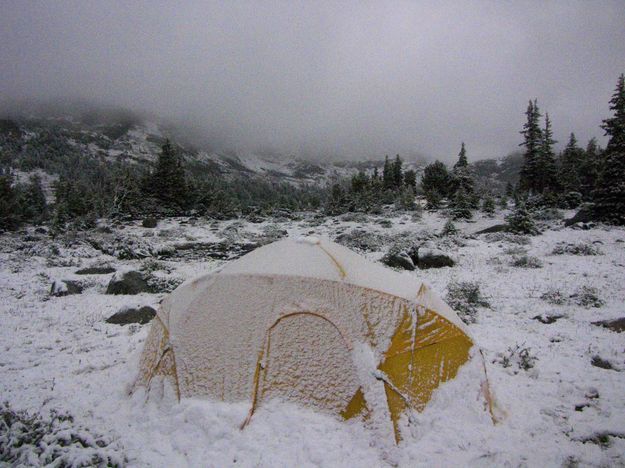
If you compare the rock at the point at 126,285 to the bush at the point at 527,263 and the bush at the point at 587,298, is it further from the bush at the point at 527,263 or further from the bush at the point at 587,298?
the bush at the point at 527,263

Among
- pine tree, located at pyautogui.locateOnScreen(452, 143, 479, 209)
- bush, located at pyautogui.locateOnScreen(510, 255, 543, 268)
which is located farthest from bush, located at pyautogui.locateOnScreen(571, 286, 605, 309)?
pine tree, located at pyautogui.locateOnScreen(452, 143, 479, 209)

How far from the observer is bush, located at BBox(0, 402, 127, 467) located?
3428 mm

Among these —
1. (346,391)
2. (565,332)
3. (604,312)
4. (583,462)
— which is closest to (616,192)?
(604,312)

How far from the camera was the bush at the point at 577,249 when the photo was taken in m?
13.7

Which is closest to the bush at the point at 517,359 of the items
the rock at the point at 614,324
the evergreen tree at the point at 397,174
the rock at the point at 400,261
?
the rock at the point at 614,324

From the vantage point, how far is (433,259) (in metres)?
14.2

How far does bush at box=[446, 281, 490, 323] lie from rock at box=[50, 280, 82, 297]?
12.2 m

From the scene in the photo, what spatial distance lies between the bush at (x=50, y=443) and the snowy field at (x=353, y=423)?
0.8 inches

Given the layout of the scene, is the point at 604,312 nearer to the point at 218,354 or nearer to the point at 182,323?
the point at 218,354

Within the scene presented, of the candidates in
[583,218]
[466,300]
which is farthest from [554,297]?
[583,218]

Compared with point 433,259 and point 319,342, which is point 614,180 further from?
point 319,342

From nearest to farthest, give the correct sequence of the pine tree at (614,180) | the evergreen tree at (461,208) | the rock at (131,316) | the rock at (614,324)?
the rock at (614,324) → the rock at (131,316) → the pine tree at (614,180) → the evergreen tree at (461,208)

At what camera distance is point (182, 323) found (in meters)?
4.54

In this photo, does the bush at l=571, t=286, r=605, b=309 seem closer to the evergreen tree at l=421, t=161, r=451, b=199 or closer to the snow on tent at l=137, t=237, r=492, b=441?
the snow on tent at l=137, t=237, r=492, b=441
